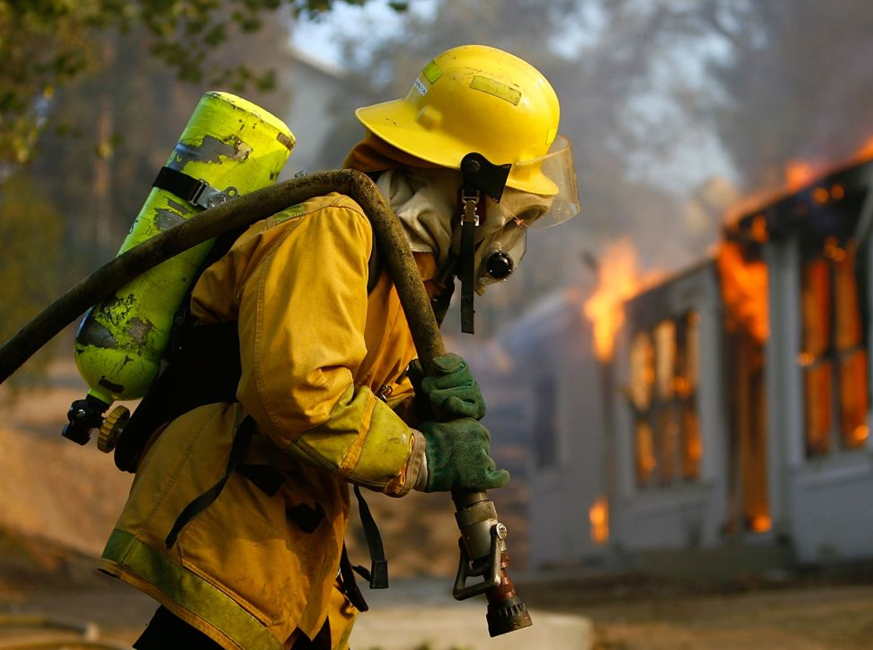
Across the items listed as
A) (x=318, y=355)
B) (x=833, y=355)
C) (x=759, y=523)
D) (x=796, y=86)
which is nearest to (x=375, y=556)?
(x=318, y=355)

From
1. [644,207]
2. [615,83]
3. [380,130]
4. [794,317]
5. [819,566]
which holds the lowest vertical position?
[819,566]

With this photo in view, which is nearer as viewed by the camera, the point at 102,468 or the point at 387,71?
the point at 102,468

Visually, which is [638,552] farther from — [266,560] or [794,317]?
[266,560]

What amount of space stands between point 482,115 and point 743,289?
11.1 metres

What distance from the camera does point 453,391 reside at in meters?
2.71

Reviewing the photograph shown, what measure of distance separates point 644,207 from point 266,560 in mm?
40481

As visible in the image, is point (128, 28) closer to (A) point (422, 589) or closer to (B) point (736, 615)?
(B) point (736, 615)

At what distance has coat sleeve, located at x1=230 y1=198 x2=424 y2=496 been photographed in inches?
97.0

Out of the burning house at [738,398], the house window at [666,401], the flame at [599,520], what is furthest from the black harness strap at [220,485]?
the flame at [599,520]

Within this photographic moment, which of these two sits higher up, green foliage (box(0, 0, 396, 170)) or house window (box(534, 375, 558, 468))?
green foliage (box(0, 0, 396, 170))

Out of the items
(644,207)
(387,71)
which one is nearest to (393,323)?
(644,207)

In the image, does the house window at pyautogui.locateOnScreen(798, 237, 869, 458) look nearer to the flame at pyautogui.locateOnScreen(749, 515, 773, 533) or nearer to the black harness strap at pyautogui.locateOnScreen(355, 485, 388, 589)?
the flame at pyautogui.locateOnScreen(749, 515, 773, 533)

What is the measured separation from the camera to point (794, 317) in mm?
12406

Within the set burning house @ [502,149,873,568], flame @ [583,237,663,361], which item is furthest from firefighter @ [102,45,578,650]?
flame @ [583,237,663,361]
